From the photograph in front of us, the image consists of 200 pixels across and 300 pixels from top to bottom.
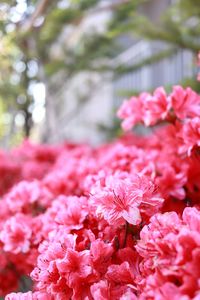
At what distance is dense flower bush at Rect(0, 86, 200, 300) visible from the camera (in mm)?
950

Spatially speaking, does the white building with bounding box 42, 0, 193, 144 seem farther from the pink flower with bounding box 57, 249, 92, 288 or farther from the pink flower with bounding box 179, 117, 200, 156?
the pink flower with bounding box 57, 249, 92, 288

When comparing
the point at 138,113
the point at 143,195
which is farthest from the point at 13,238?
the point at 138,113

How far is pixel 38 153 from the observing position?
3393mm

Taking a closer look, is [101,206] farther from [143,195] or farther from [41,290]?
[41,290]

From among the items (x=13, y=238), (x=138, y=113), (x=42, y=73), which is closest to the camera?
(x=13, y=238)

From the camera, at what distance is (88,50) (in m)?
5.46

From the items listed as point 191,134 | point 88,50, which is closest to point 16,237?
point 191,134

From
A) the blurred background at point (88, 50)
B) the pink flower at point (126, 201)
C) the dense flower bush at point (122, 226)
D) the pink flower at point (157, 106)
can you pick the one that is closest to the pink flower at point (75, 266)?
the dense flower bush at point (122, 226)

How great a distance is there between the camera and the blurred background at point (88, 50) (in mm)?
3197

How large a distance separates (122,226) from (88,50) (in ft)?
14.5

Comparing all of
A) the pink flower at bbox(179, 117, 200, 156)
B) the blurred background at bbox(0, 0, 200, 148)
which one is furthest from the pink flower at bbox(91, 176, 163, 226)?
the blurred background at bbox(0, 0, 200, 148)

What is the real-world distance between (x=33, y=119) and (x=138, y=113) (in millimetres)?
6817

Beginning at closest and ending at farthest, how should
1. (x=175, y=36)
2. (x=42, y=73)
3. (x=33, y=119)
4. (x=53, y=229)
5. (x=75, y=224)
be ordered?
1. (x=75, y=224)
2. (x=53, y=229)
3. (x=175, y=36)
4. (x=42, y=73)
5. (x=33, y=119)

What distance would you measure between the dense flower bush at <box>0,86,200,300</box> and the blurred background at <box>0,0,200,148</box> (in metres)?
1.23
